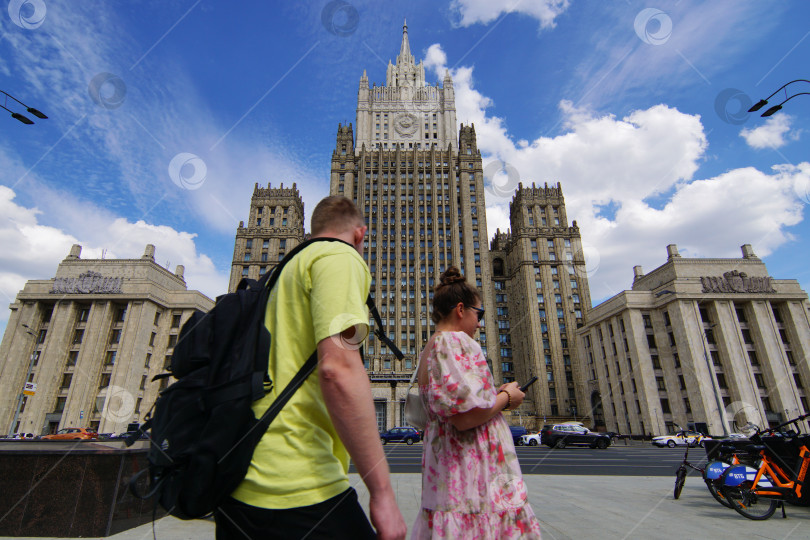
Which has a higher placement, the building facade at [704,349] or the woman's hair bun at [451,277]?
the building facade at [704,349]

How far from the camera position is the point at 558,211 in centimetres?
7350

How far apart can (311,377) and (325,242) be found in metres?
0.59

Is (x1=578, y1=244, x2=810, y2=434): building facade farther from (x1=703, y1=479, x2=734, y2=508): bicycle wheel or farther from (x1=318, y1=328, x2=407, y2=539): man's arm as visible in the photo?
(x1=318, y1=328, x2=407, y2=539): man's arm

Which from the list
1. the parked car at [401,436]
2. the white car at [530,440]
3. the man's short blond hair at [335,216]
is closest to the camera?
the man's short blond hair at [335,216]

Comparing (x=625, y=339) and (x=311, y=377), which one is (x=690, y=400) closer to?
(x=625, y=339)

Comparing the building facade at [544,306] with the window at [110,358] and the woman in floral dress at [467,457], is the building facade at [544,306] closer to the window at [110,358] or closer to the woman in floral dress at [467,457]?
the window at [110,358]

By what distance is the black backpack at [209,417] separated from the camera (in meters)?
1.35

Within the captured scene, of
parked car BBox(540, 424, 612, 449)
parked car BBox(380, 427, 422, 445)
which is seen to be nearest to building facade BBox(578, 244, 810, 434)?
parked car BBox(540, 424, 612, 449)

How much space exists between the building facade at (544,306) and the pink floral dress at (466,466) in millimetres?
58955

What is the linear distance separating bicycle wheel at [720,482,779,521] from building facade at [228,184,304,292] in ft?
211

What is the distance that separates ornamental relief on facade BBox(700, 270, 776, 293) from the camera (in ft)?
163

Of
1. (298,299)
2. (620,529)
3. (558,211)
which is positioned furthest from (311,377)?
(558,211)

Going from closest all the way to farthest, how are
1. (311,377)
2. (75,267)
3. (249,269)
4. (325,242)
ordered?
(311,377) < (325,242) < (75,267) < (249,269)

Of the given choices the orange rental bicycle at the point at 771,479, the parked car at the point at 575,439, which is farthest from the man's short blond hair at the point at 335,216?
the parked car at the point at 575,439
